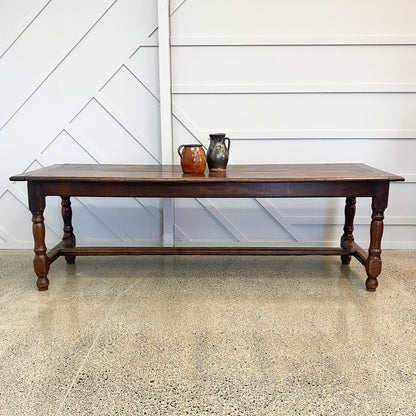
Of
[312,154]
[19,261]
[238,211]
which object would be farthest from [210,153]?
[19,261]

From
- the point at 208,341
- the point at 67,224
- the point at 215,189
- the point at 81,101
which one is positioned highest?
the point at 81,101

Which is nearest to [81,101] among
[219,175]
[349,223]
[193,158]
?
[193,158]

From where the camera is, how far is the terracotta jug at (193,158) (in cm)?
206

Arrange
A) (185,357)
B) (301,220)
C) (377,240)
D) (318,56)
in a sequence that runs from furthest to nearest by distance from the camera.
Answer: (301,220)
(318,56)
(377,240)
(185,357)

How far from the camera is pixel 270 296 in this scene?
2043 millimetres

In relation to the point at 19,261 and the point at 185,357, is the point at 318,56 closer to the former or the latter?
the point at 185,357

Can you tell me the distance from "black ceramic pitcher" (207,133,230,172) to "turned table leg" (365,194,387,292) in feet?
2.79

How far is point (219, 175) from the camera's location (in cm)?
202

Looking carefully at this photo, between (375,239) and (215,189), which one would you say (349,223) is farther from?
(215,189)

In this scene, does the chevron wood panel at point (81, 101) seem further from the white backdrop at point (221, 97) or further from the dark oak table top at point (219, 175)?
the dark oak table top at point (219, 175)

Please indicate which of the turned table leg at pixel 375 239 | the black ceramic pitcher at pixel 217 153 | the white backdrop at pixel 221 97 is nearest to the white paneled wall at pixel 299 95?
the white backdrop at pixel 221 97

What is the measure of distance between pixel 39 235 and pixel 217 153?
1.10 meters

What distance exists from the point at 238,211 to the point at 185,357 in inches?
57.1

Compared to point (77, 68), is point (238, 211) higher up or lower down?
lower down
